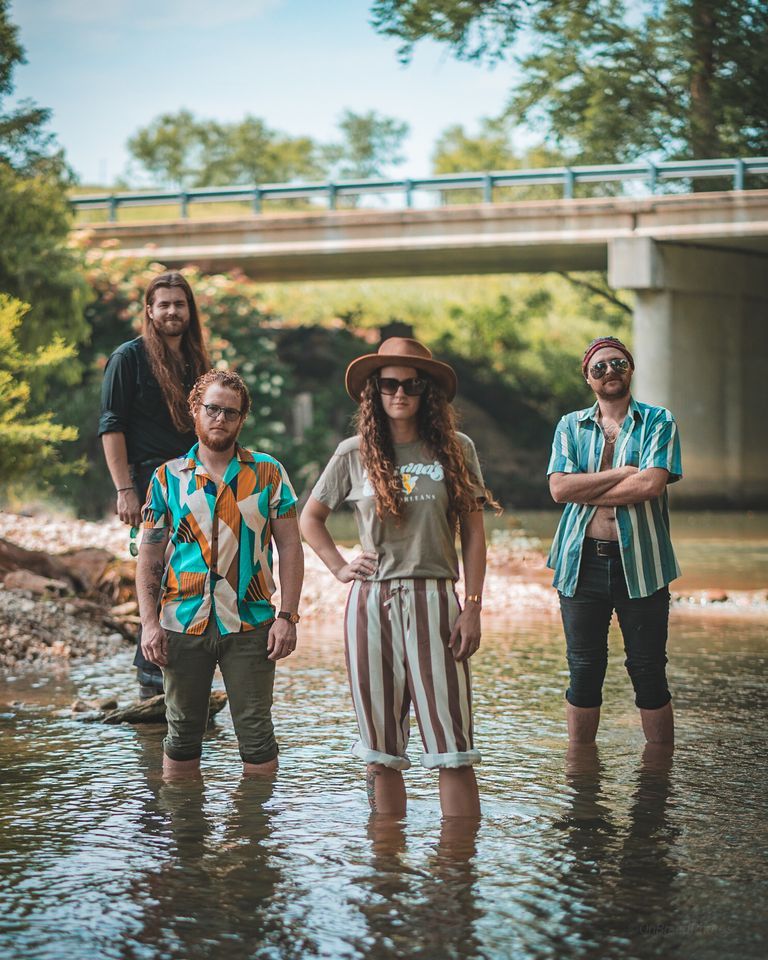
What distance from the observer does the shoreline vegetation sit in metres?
10.6

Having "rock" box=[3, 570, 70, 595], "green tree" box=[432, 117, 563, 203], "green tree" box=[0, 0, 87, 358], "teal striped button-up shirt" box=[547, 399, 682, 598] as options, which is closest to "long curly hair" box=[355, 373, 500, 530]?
"teal striped button-up shirt" box=[547, 399, 682, 598]

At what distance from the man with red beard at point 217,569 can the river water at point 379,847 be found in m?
0.57

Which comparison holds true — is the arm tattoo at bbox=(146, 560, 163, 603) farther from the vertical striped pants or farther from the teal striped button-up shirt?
the teal striped button-up shirt

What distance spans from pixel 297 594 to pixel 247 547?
316mm

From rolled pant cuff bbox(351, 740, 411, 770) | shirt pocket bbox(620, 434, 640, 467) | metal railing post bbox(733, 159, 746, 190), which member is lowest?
rolled pant cuff bbox(351, 740, 411, 770)

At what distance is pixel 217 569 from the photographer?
19.7 ft

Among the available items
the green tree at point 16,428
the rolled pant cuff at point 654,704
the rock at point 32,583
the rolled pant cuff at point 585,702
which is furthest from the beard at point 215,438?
the rock at point 32,583

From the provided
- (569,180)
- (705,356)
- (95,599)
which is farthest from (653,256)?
(95,599)

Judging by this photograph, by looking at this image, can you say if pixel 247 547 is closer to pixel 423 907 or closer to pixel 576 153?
pixel 423 907

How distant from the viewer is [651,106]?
117 ft

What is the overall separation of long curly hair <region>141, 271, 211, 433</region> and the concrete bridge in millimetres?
23593

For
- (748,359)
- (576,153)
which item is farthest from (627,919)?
(576,153)

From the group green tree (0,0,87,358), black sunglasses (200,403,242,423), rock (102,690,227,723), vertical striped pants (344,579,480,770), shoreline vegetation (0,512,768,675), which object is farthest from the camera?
green tree (0,0,87,358)

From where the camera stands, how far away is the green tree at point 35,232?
18.7 meters
